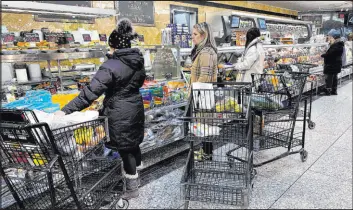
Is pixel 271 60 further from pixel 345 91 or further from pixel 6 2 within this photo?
pixel 6 2

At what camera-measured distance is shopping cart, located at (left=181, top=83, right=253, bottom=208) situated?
232 cm

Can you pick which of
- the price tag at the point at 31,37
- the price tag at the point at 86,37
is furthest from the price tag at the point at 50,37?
the price tag at the point at 86,37

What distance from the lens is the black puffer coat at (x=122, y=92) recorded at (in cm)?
226

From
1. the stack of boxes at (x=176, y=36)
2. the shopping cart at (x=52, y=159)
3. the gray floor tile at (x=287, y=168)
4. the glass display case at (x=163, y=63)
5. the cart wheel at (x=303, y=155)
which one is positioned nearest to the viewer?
the shopping cart at (x=52, y=159)

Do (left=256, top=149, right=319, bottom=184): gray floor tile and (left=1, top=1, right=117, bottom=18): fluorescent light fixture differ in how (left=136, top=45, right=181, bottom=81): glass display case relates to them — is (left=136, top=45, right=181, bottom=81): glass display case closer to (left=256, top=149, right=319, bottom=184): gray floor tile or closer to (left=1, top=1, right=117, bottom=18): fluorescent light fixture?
(left=1, top=1, right=117, bottom=18): fluorescent light fixture

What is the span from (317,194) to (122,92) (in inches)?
82.3

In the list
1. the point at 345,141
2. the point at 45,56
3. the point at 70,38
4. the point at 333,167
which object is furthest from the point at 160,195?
the point at 345,141

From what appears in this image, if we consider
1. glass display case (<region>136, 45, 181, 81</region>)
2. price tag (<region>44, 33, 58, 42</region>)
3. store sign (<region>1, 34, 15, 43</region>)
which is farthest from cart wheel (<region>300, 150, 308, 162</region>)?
store sign (<region>1, 34, 15, 43</region>)

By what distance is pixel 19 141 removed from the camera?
1.72 m

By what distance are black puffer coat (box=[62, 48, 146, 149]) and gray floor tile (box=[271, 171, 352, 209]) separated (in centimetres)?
148

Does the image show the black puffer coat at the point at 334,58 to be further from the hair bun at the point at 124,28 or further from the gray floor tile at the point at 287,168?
the hair bun at the point at 124,28

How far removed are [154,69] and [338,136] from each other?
9.94 ft

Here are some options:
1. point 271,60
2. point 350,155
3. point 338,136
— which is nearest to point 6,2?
point 350,155

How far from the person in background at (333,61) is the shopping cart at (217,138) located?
240 inches
